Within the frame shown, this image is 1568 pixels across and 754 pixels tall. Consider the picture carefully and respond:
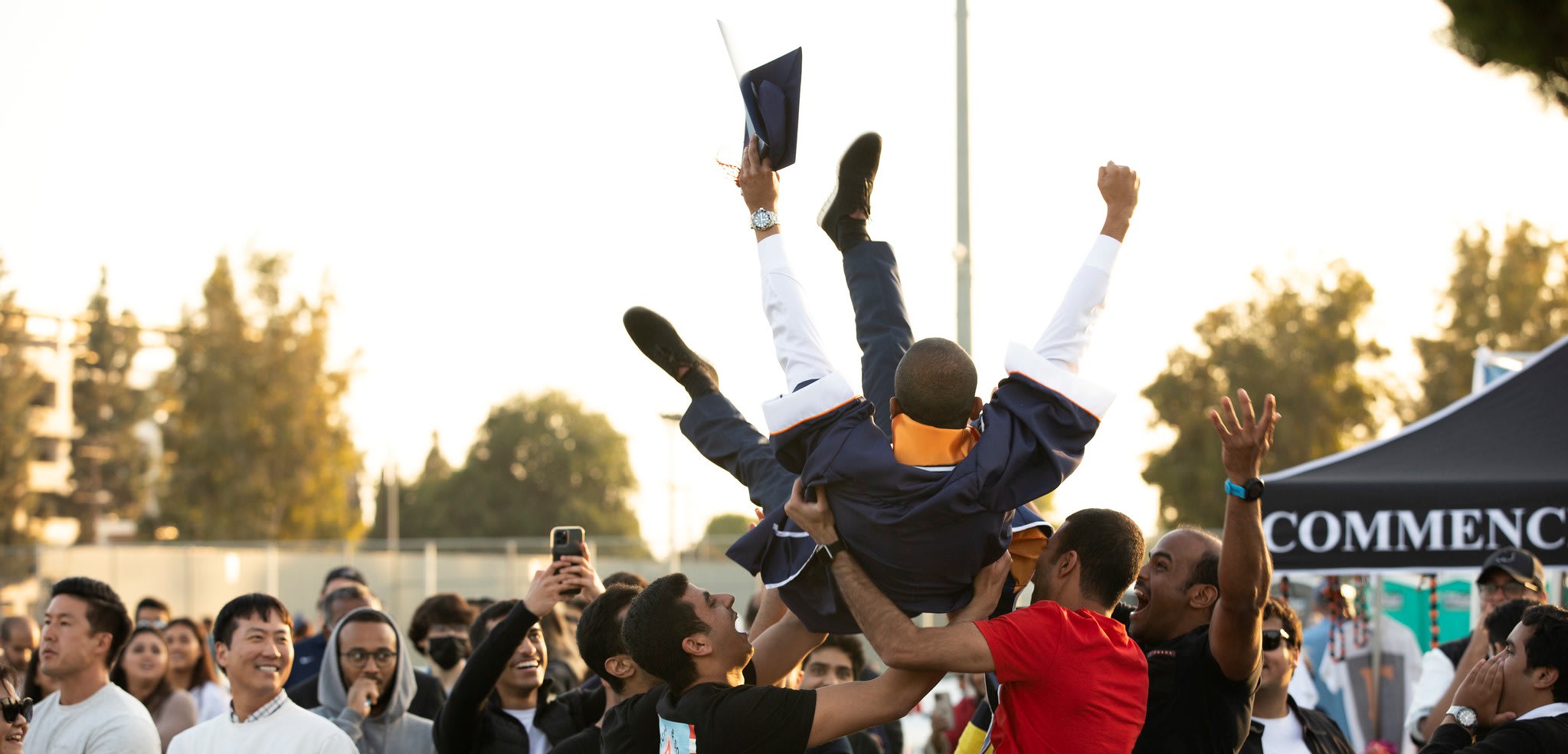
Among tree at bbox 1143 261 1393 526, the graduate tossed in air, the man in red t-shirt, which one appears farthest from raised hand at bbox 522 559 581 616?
tree at bbox 1143 261 1393 526

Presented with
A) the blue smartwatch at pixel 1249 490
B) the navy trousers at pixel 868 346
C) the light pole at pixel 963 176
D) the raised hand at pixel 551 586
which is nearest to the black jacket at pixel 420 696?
the raised hand at pixel 551 586

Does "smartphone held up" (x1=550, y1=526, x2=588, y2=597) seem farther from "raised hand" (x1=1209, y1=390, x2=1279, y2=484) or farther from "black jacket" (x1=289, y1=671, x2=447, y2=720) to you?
"raised hand" (x1=1209, y1=390, x2=1279, y2=484)

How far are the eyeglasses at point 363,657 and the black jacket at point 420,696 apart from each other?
0.46 metres

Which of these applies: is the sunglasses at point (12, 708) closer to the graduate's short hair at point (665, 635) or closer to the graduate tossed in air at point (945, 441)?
the graduate's short hair at point (665, 635)

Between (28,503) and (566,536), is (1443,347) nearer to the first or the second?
(566,536)

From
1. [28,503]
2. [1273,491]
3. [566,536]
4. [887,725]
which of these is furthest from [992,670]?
[28,503]

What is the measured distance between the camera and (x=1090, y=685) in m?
3.48

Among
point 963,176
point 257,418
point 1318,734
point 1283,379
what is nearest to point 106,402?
point 257,418

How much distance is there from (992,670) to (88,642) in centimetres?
360

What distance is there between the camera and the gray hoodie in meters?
5.73

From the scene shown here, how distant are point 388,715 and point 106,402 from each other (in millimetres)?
53373

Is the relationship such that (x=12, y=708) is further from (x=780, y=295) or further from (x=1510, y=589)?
(x=1510, y=589)

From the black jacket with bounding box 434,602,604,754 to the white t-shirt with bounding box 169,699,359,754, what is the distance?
345mm

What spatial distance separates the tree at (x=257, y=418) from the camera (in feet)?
115
